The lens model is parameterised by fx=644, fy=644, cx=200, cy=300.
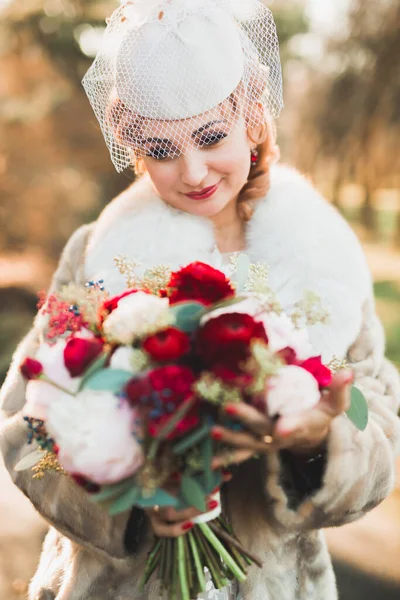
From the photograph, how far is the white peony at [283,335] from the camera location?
4.28ft

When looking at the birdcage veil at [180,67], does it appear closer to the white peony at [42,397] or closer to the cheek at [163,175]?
the cheek at [163,175]

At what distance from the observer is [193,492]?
47.6 inches

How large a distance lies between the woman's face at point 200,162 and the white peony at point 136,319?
67 cm

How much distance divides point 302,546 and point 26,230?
540 cm

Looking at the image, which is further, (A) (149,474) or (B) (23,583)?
(B) (23,583)

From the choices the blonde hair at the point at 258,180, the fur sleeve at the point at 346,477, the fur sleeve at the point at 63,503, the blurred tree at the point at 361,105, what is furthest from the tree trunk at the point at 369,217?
the fur sleeve at the point at 63,503

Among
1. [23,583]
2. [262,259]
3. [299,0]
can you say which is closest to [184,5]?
[262,259]

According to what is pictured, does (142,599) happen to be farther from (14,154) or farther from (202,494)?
(14,154)

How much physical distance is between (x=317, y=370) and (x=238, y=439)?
0.23 metres

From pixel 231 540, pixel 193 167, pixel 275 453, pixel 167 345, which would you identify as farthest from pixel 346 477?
pixel 193 167

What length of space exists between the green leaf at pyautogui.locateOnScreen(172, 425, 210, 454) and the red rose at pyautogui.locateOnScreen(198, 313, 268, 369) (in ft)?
0.39

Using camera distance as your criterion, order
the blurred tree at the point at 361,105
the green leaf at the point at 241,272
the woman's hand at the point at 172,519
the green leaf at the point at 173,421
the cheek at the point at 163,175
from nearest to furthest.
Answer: the green leaf at the point at 173,421 → the woman's hand at the point at 172,519 → the green leaf at the point at 241,272 → the cheek at the point at 163,175 → the blurred tree at the point at 361,105

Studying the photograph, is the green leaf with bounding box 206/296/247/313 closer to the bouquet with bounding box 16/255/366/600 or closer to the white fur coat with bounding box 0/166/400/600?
the bouquet with bounding box 16/255/366/600

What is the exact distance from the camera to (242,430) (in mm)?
1246
